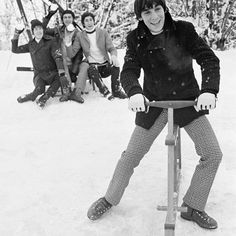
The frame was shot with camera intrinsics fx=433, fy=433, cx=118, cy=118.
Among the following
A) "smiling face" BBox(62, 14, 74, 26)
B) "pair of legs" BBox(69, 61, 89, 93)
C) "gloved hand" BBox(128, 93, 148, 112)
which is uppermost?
"gloved hand" BBox(128, 93, 148, 112)

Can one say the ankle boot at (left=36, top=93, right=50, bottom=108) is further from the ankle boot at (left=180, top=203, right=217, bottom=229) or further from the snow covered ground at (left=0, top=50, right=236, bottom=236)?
the ankle boot at (left=180, top=203, right=217, bottom=229)

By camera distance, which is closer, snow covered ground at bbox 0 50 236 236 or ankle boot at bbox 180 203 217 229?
ankle boot at bbox 180 203 217 229

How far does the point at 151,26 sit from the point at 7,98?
17.7 feet

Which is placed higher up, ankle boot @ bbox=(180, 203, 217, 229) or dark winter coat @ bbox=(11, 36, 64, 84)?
dark winter coat @ bbox=(11, 36, 64, 84)

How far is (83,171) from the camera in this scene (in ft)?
15.3

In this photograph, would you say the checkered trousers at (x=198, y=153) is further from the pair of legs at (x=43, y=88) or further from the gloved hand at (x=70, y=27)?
the gloved hand at (x=70, y=27)

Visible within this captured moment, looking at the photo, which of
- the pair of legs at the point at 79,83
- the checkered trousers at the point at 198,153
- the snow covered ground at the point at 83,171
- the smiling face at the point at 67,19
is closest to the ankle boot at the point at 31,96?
the snow covered ground at the point at 83,171

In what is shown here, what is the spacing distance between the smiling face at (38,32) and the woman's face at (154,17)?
4.50 m

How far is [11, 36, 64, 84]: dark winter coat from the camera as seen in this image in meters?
7.47

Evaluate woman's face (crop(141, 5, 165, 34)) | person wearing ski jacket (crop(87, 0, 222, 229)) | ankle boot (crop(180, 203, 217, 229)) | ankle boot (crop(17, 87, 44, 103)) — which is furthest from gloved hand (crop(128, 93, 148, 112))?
ankle boot (crop(17, 87, 44, 103))

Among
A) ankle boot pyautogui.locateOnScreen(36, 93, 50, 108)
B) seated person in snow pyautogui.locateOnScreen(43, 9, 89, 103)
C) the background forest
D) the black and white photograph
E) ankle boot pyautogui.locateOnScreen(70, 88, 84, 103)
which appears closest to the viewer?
the black and white photograph

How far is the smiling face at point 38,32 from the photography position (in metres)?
7.37

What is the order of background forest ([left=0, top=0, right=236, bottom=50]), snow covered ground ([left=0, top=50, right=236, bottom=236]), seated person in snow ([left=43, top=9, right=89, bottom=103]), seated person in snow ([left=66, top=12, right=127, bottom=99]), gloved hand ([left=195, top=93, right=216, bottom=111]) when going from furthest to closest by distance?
background forest ([left=0, top=0, right=236, bottom=50])
seated person in snow ([left=66, top=12, right=127, bottom=99])
seated person in snow ([left=43, top=9, right=89, bottom=103])
snow covered ground ([left=0, top=50, right=236, bottom=236])
gloved hand ([left=195, top=93, right=216, bottom=111])

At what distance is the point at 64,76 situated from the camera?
7332mm
